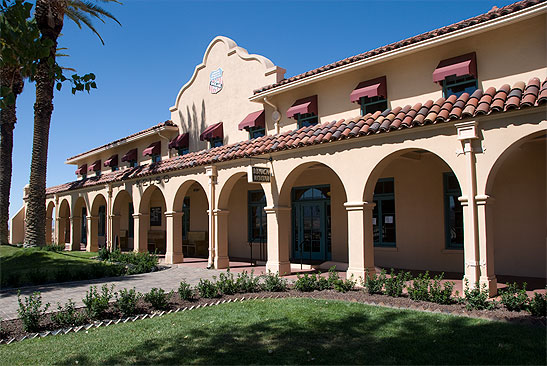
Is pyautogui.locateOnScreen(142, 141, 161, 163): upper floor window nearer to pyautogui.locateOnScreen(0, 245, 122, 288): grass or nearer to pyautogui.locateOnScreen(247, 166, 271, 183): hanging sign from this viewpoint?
pyautogui.locateOnScreen(0, 245, 122, 288): grass

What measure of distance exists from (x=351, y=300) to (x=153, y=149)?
14718 millimetres

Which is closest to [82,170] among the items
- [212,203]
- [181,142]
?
[181,142]

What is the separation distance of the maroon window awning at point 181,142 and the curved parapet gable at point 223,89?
24cm

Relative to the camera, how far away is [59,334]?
7.27m

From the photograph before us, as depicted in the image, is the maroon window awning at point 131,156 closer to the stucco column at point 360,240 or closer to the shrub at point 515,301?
the stucco column at point 360,240

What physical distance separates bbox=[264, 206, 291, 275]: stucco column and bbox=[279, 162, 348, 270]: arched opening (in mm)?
1324

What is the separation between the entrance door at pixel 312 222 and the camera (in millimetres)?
15492

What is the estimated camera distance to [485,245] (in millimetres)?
8555

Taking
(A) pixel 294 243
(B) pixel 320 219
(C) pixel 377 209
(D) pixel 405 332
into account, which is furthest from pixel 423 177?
(D) pixel 405 332

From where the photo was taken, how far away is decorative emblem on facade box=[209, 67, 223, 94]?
18.0 meters

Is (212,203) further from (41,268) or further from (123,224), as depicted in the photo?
(123,224)

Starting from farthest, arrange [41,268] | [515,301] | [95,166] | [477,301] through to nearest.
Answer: [95,166], [41,268], [477,301], [515,301]

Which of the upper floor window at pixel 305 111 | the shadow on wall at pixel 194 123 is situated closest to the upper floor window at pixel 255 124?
the upper floor window at pixel 305 111

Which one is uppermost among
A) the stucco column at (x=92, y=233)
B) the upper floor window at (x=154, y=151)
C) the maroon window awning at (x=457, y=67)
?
the maroon window awning at (x=457, y=67)
